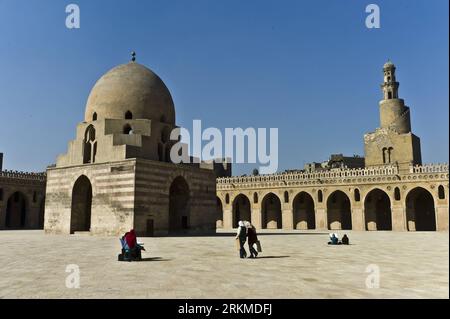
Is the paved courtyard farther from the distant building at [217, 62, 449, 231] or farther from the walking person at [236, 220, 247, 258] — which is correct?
the distant building at [217, 62, 449, 231]

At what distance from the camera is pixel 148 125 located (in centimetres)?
2498

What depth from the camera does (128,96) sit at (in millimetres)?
25547

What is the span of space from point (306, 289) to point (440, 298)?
6.65 feet

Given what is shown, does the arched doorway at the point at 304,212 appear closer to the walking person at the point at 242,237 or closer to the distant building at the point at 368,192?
the distant building at the point at 368,192

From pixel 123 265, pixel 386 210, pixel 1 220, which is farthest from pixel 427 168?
pixel 1 220

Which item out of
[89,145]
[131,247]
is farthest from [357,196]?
[131,247]

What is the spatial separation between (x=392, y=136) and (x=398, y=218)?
31.4ft

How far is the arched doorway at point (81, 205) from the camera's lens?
81.4ft

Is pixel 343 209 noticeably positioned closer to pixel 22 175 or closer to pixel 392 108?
pixel 392 108

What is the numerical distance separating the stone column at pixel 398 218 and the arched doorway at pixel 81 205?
80.5ft

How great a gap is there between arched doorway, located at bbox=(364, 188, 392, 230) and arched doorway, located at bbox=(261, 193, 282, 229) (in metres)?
A: 9.48

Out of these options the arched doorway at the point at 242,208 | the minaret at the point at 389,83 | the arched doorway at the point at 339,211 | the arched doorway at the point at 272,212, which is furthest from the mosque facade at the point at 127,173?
the minaret at the point at 389,83

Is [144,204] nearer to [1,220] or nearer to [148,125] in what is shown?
[148,125]

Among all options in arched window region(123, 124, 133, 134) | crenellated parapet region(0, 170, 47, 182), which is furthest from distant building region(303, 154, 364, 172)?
crenellated parapet region(0, 170, 47, 182)
